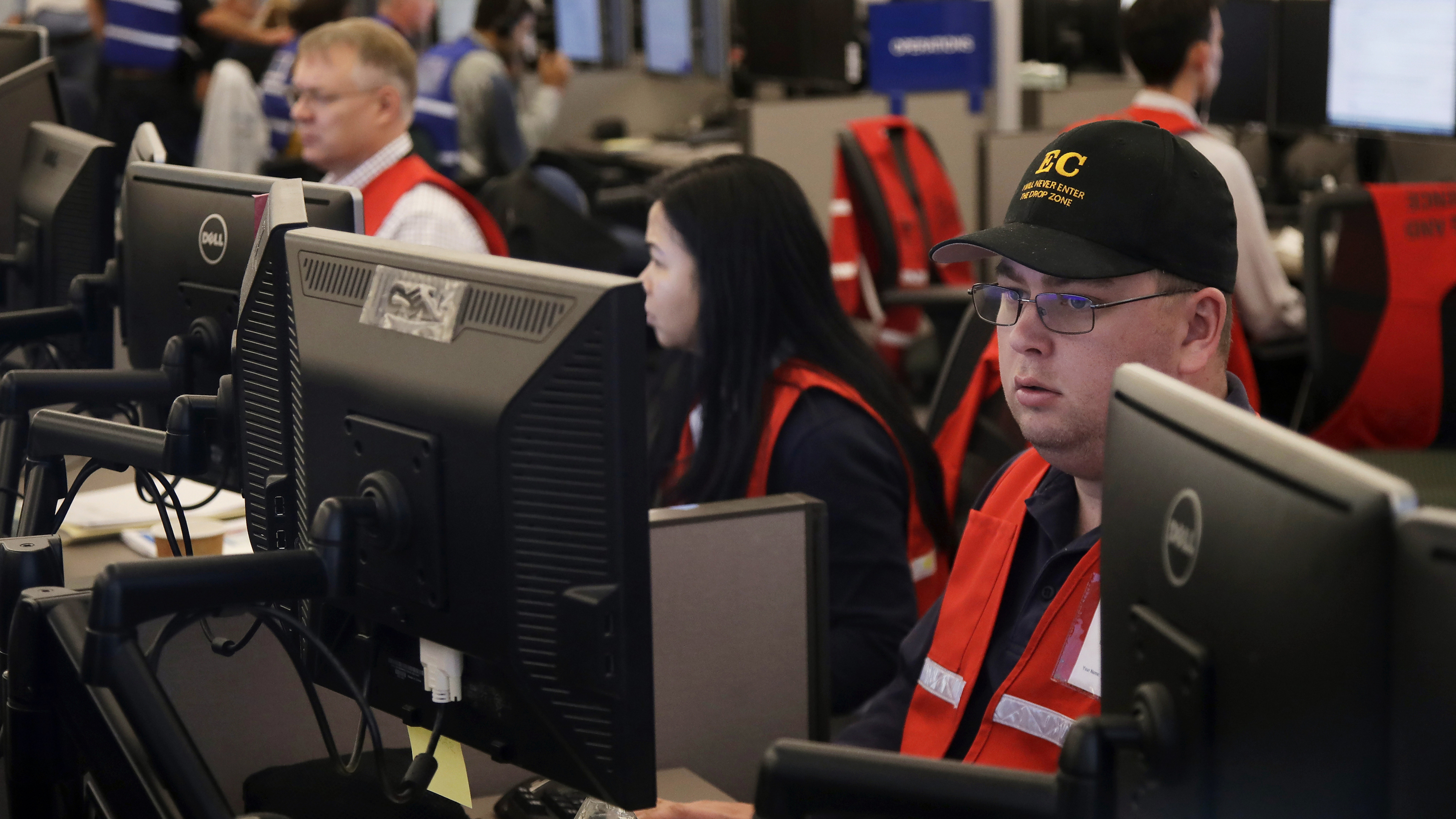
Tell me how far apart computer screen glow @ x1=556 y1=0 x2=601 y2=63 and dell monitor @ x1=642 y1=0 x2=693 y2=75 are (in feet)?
0.75

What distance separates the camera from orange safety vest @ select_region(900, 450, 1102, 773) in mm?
1197

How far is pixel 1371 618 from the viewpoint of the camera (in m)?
0.60

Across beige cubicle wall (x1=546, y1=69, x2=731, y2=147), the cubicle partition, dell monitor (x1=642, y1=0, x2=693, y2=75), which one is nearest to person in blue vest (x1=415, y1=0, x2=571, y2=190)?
dell monitor (x1=642, y1=0, x2=693, y2=75)

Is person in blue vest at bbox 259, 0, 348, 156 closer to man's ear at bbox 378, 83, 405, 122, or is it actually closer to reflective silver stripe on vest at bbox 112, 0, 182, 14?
reflective silver stripe on vest at bbox 112, 0, 182, 14

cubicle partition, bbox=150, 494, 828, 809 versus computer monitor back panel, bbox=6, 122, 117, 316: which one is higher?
computer monitor back panel, bbox=6, 122, 117, 316

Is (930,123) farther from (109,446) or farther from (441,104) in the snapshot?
(109,446)

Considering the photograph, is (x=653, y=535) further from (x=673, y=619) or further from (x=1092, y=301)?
(x=1092, y=301)

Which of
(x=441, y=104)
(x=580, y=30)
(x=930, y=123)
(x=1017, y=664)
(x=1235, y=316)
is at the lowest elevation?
(x=1017, y=664)

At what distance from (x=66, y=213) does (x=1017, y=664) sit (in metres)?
1.45

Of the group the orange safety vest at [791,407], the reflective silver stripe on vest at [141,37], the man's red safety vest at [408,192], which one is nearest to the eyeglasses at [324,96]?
the man's red safety vest at [408,192]

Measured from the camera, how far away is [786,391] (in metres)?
1.82

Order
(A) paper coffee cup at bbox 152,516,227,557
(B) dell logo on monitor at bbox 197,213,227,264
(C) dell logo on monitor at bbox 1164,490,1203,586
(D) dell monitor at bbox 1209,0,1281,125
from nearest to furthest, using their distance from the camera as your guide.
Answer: (C) dell logo on monitor at bbox 1164,490,1203,586, (B) dell logo on monitor at bbox 197,213,227,264, (A) paper coffee cup at bbox 152,516,227,557, (D) dell monitor at bbox 1209,0,1281,125

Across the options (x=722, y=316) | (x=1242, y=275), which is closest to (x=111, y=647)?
(x=722, y=316)

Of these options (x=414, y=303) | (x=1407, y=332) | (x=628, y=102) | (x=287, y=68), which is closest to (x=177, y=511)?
(x=414, y=303)
